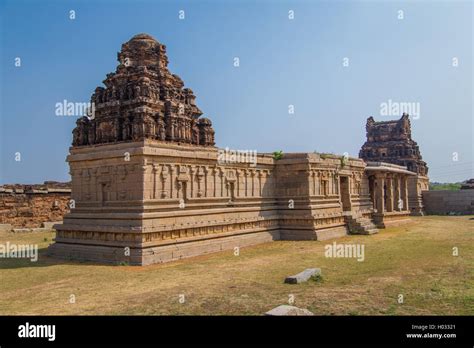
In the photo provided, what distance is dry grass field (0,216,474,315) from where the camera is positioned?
921 cm

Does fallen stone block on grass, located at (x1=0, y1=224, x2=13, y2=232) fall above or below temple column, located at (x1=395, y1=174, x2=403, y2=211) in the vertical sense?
below

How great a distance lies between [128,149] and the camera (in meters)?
17.9

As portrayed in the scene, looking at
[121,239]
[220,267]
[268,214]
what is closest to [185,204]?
[121,239]

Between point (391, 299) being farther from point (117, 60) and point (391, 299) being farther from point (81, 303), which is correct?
point (117, 60)

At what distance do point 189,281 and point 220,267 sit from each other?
278 centimetres

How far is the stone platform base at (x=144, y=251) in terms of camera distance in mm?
16297

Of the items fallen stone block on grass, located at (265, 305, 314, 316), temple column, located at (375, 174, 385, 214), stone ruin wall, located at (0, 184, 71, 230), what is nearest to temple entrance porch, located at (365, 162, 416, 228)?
temple column, located at (375, 174, 385, 214)

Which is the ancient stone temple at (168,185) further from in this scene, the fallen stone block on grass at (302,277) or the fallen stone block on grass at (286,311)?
the fallen stone block on grass at (286,311)

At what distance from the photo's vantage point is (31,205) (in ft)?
113

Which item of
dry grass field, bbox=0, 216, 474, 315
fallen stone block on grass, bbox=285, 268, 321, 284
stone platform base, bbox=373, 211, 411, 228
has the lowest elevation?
dry grass field, bbox=0, 216, 474, 315

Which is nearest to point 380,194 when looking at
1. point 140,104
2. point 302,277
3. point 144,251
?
point 140,104

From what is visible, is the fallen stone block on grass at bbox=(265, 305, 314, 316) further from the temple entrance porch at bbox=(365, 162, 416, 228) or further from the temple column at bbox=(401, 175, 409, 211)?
the temple column at bbox=(401, 175, 409, 211)

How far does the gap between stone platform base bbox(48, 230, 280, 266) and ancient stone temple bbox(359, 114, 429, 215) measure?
3547cm

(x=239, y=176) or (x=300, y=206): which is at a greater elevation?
(x=239, y=176)
